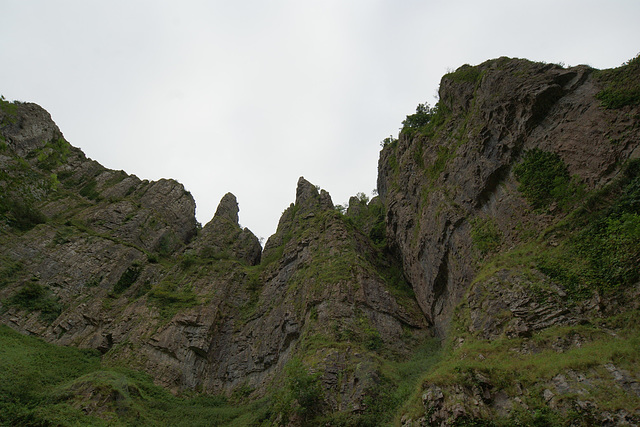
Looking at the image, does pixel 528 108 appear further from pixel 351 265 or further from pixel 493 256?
pixel 351 265

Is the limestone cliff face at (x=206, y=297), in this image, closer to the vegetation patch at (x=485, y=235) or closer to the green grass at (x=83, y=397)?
the green grass at (x=83, y=397)

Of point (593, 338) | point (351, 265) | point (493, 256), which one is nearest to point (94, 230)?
point (351, 265)

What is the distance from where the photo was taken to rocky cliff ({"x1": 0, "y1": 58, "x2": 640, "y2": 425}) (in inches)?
559

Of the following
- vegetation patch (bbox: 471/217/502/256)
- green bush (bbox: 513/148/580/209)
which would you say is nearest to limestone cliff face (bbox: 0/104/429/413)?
vegetation patch (bbox: 471/217/502/256)

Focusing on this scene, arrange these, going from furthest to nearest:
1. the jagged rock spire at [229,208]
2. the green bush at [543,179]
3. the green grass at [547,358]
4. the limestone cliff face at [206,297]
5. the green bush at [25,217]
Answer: the jagged rock spire at [229,208]
the green bush at [25,217]
the limestone cliff face at [206,297]
the green bush at [543,179]
the green grass at [547,358]

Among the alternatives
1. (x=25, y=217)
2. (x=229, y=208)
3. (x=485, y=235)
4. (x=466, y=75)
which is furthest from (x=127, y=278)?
(x=466, y=75)

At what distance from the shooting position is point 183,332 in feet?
120

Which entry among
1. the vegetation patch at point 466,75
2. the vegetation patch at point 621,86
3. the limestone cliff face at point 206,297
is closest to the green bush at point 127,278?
the limestone cliff face at point 206,297

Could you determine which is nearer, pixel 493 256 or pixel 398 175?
pixel 493 256

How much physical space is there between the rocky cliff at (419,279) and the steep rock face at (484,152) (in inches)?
5.7

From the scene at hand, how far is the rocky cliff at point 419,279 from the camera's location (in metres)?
14.2

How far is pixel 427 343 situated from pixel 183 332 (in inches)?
901

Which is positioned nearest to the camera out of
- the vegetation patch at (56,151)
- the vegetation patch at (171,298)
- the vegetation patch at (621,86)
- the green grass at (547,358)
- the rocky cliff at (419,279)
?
the vegetation patch at (56,151)

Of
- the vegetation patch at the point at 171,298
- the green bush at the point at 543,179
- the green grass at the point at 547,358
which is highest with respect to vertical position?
the green bush at the point at 543,179
